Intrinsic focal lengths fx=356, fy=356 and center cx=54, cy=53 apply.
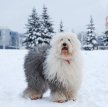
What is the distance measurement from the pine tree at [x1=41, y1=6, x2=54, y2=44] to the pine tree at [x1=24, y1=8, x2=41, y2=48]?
2.16 ft

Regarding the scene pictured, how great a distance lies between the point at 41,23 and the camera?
156 feet

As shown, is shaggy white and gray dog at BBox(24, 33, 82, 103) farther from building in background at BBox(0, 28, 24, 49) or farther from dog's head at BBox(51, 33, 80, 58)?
building in background at BBox(0, 28, 24, 49)

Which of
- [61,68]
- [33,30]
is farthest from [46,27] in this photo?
[61,68]

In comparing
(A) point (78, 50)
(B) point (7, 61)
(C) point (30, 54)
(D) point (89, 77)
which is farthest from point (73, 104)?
(B) point (7, 61)

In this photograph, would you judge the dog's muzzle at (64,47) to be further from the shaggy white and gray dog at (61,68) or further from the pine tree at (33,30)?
the pine tree at (33,30)

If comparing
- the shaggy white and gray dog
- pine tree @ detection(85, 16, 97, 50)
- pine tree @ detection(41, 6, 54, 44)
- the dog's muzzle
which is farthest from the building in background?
the dog's muzzle

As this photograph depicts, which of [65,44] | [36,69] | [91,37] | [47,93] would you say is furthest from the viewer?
[91,37]

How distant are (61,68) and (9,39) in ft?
207

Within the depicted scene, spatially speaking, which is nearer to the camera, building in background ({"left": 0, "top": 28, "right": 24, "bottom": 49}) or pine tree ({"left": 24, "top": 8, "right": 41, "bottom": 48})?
pine tree ({"left": 24, "top": 8, "right": 41, "bottom": 48})

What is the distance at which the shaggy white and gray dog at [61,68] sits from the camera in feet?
23.2

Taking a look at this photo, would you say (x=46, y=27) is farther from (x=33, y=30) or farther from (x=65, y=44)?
(x=65, y=44)

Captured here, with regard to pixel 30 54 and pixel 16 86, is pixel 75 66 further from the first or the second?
pixel 16 86

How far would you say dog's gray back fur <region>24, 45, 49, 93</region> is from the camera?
7484mm

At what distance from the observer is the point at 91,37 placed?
171ft
